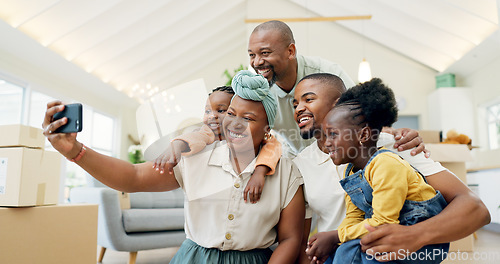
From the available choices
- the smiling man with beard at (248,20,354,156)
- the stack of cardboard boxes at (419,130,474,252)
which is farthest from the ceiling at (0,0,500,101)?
the smiling man with beard at (248,20,354,156)

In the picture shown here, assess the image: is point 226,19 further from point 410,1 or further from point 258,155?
point 258,155

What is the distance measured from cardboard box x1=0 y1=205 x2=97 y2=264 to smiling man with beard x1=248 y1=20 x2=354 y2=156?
43.0 inches

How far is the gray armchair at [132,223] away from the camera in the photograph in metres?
2.50

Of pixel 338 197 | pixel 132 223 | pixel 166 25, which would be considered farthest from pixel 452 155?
pixel 166 25

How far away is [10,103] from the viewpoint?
4.54 metres

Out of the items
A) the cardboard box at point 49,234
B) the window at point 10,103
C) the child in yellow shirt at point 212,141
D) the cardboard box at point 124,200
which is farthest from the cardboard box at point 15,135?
the window at point 10,103

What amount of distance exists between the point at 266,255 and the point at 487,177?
135 inches

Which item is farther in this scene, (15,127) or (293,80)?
(15,127)

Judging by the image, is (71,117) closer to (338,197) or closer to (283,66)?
(338,197)

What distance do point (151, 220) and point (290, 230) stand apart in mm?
1976

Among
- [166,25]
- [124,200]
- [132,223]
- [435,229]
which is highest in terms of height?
[166,25]

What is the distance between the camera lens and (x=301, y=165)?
1085 mm

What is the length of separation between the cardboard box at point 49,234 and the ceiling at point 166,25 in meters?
2.17

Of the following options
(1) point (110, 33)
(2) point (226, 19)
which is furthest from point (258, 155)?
(2) point (226, 19)
